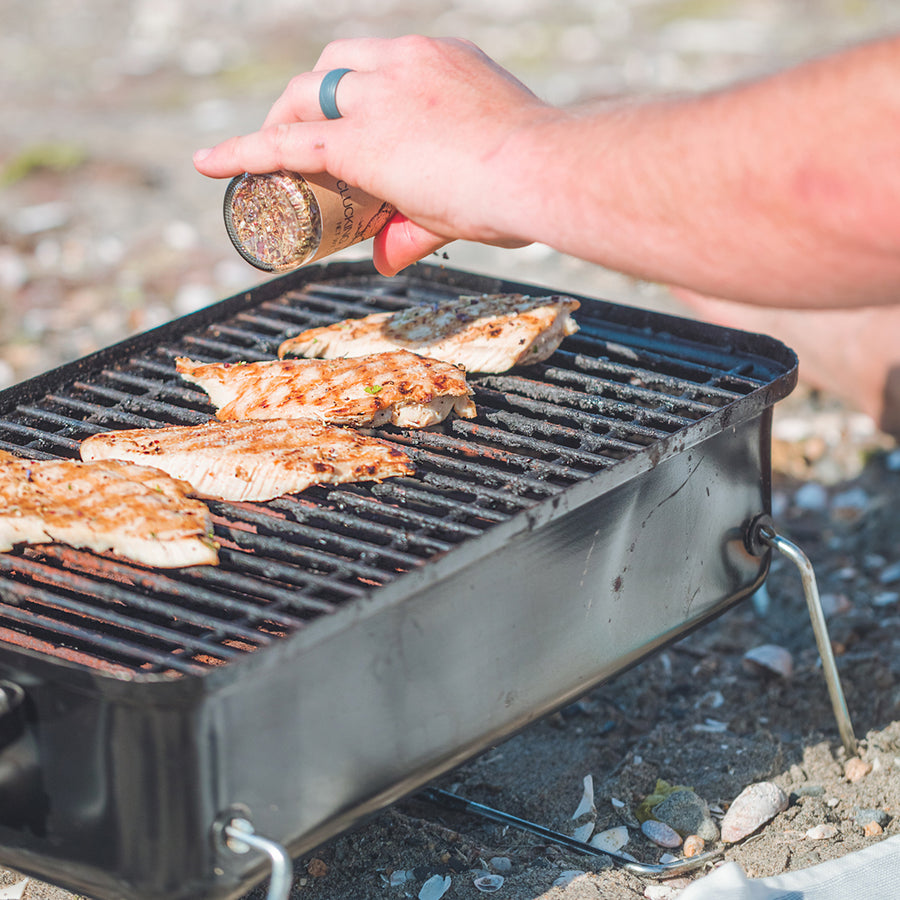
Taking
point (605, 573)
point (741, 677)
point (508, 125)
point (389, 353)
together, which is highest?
point (508, 125)

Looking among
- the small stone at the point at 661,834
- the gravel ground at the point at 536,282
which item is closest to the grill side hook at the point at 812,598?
the gravel ground at the point at 536,282

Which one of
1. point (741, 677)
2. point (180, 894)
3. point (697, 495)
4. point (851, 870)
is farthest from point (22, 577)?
point (741, 677)

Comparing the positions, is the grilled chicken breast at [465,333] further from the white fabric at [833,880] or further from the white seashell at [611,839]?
the white fabric at [833,880]

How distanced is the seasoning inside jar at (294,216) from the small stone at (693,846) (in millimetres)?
1693

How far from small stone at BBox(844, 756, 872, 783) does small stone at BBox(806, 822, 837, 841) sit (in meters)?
0.26

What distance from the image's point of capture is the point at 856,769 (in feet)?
10.4

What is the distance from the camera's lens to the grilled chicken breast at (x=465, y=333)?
3057 millimetres

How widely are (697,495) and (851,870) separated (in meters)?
0.92

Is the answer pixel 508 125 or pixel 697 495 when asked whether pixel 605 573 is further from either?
pixel 508 125

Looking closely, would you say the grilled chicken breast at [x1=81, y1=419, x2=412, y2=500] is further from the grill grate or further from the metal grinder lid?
the metal grinder lid

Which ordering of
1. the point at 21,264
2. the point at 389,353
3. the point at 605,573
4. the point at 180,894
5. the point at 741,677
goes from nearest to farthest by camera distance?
1. the point at 180,894
2. the point at 605,573
3. the point at 389,353
4. the point at 741,677
5. the point at 21,264

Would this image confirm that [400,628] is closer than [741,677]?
Yes

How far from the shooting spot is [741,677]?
3.73 m

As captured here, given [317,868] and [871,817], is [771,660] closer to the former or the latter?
[871,817]
